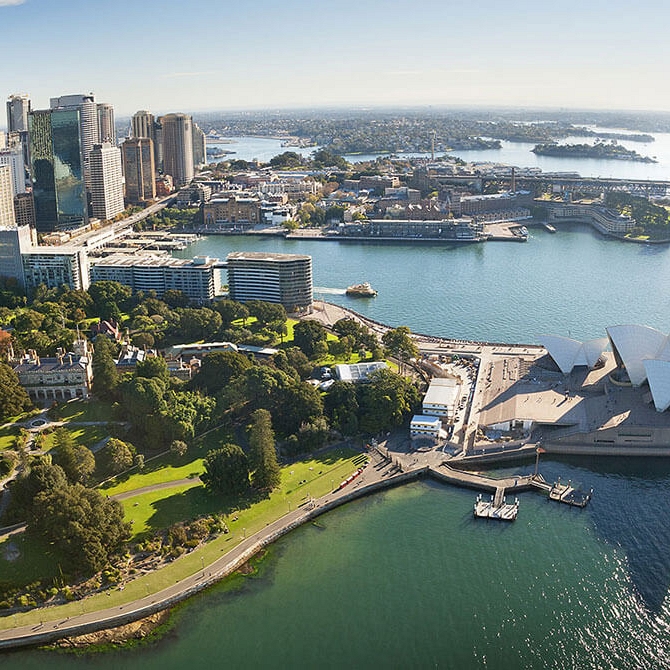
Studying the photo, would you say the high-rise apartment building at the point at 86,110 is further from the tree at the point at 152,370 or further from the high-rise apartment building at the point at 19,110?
the tree at the point at 152,370

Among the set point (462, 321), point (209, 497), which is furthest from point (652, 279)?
point (209, 497)

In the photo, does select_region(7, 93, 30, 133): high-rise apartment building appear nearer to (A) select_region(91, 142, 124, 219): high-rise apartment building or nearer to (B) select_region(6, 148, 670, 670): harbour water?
(A) select_region(91, 142, 124, 219): high-rise apartment building

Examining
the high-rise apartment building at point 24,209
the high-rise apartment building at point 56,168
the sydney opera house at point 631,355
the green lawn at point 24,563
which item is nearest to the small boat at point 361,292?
the sydney opera house at point 631,355

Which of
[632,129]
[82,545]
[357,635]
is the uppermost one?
[632,129]

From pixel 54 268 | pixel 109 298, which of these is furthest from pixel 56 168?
pixel 109 298

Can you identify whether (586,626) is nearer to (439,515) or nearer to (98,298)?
(439,515)
